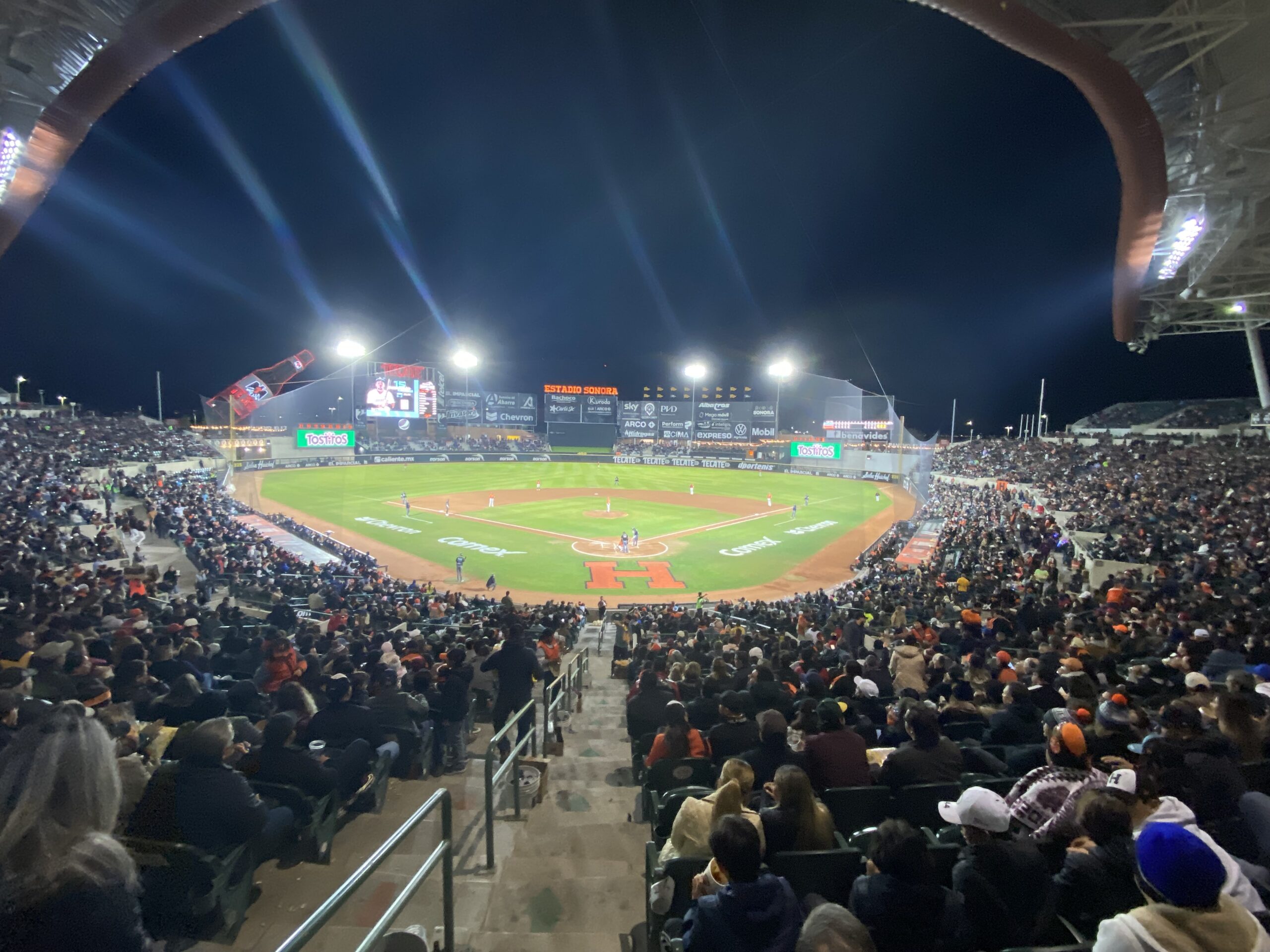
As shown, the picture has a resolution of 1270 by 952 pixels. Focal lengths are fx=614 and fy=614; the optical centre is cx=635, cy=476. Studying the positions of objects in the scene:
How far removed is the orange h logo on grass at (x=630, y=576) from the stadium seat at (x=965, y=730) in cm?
1958

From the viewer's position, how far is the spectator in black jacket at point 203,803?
382cm

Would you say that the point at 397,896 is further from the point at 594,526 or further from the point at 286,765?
the point at 594,526

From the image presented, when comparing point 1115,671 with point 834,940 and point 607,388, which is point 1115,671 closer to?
point 834,940

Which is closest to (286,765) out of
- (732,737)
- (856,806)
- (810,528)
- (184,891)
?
(184,891)

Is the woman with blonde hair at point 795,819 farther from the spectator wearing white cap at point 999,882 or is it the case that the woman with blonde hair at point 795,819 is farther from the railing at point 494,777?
the railing at point 494,777

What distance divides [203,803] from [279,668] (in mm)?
4236

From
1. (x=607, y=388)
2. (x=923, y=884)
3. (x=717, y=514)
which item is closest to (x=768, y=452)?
(x=607, y=388)

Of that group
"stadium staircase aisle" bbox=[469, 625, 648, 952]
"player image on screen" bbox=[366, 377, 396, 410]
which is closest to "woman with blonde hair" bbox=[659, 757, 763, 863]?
"stadium staircase aisle" bbox=[469, 625, 648, 952]

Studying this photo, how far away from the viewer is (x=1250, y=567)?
51.9 ft

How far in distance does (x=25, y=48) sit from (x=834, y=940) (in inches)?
683

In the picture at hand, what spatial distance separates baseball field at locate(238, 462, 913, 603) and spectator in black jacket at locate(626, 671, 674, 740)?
55.9ft

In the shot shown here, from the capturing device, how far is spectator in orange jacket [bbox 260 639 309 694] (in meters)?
7.65

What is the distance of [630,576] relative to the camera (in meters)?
27.7

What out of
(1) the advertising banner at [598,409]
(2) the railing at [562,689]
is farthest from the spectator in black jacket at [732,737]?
(1) the advertising banner at [598,409]
